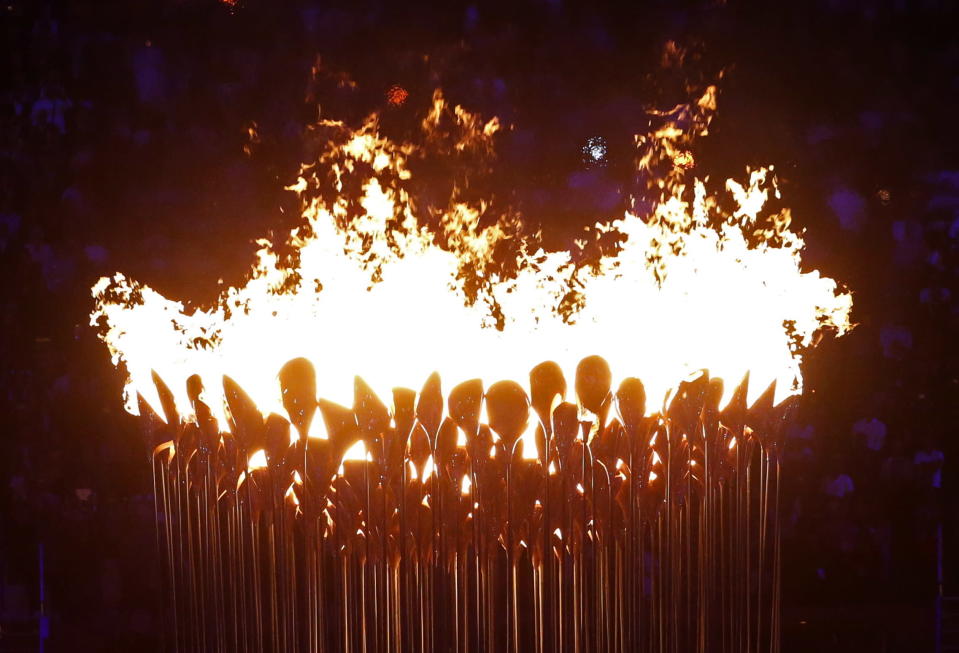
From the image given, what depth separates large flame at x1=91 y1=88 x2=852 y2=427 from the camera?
1.61 metres

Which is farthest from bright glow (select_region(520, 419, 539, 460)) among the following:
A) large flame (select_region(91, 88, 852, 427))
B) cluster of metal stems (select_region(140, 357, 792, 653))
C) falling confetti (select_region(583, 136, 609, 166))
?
falling confetti (select_region(583, 136, 609, 166))

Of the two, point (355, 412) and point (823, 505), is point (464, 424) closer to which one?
point (355, 412)

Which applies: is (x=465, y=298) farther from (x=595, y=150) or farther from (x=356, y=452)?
(x=356, y=452)

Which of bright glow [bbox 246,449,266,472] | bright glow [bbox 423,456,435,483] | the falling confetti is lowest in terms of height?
bright glow [bbox 423,456,435,483]

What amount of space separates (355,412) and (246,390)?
206mm

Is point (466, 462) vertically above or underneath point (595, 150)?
underneath

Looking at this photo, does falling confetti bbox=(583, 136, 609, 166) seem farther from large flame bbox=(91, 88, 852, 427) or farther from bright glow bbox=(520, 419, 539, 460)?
bright glow bbox=(520, 419, 539, 460)

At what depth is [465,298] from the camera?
219 cm

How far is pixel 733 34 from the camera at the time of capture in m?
2.21

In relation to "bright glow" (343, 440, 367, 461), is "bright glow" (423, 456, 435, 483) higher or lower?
lower

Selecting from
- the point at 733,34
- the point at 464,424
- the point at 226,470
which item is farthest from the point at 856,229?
the point at 226,470

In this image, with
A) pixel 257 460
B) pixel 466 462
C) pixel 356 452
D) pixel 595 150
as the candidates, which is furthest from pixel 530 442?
pixel 595 150

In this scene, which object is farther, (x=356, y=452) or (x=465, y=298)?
(x=465, y=298)

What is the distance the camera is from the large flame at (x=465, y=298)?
161 centimetres
